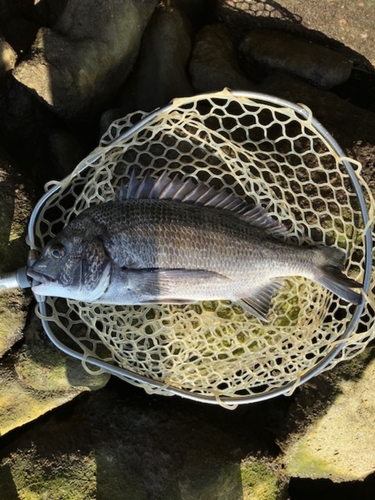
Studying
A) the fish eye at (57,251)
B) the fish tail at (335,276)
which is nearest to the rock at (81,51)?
the fish eye at (57,251)

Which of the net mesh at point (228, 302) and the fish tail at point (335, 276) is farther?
the net mesh at point (228, 302)

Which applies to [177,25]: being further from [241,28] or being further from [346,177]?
[346,177]

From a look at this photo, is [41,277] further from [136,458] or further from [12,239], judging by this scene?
[136,458]

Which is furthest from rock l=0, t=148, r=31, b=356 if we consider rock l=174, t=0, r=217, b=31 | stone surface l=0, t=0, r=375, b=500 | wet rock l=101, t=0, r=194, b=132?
rock l=174, t=0, r=217, b=31

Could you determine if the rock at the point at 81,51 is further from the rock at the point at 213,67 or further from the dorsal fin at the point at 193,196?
the dorsal fin at the point at 193,196

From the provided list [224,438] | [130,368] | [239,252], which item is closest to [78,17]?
[239,252]

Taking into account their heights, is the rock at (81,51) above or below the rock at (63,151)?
above

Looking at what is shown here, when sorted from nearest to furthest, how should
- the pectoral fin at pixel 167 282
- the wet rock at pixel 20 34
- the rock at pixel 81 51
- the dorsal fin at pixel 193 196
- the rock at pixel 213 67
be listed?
the pectoral fin at pixel 167 282 < the dorsal fin at pixel 193 196 < the rock at pixel 81 51 < the wet rock at pixel 20 34 < the rock at pixel 213 67
